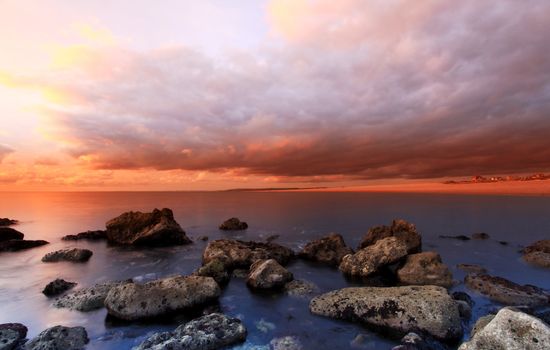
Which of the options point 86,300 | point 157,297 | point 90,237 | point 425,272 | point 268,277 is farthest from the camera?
→ point 90,237

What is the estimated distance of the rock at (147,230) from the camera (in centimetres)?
4141

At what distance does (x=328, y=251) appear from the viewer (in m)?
31.8

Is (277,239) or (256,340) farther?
(277,239)

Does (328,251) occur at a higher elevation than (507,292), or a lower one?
lower

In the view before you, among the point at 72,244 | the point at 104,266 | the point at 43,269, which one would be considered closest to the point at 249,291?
the point at 104,266

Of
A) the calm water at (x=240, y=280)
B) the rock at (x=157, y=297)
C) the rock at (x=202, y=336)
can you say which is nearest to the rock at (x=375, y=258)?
the calm water at (x=240, y=280)

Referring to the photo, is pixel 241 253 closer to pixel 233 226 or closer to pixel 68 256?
pixel 68 256

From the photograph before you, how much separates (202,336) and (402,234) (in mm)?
23802

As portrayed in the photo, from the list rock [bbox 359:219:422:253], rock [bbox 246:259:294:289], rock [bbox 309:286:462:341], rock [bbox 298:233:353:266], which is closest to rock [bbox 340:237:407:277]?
rock [bbox 298:233:353:266]

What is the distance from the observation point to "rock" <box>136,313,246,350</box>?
13672mm

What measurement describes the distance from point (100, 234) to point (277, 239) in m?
27.6

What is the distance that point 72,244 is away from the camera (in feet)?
150

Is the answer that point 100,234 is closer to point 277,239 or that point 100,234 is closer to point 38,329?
point 277,239

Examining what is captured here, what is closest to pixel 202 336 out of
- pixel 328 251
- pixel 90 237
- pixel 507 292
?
pixel 507 292
